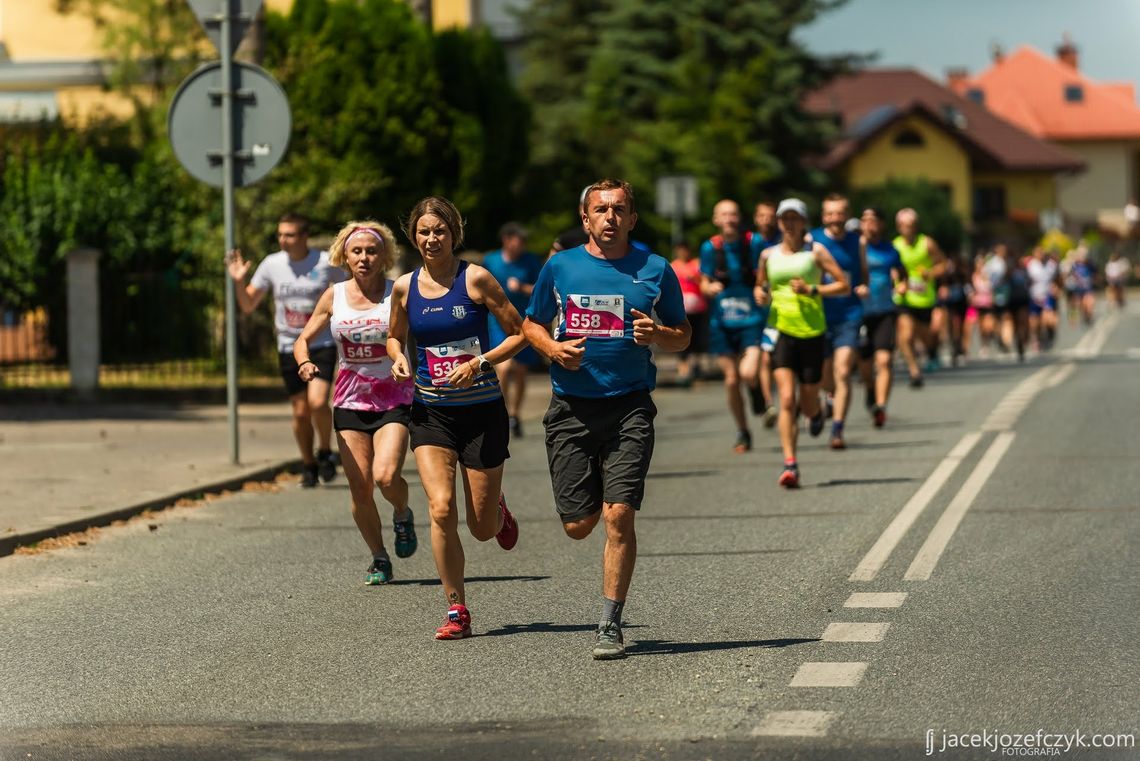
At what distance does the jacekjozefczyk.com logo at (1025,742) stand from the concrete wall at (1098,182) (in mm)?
111495

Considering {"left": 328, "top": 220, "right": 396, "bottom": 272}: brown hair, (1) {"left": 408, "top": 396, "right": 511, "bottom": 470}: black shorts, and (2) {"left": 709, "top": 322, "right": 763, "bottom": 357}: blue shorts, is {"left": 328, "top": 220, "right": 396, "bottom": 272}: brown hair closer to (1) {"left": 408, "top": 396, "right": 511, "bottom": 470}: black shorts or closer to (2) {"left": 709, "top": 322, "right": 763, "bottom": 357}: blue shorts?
(1) {"left": 408, "top": 396, "right": 511, "bottom": 470}: black shorts

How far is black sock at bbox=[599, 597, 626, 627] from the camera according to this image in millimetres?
7312

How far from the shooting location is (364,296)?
946 cm

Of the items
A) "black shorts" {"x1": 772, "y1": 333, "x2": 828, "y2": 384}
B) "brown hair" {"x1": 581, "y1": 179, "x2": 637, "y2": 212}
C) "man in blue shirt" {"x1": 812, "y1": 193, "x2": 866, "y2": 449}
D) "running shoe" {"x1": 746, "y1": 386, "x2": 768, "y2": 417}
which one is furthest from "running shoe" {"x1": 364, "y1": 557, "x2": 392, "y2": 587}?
"running shoe" {"x1": 746, "y1": 386, "x2": 768, "y2": 417}

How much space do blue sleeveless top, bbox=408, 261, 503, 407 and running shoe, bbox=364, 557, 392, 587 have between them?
1.60 m

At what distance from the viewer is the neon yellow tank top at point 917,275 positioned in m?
21.8

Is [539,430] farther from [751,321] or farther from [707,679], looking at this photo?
[707,679]

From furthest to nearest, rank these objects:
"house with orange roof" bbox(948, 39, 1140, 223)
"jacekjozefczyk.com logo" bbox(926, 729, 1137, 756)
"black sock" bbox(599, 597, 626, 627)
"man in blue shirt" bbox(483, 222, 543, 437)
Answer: "house with orange roof" bbox(948, 39, 1140, 223) < "man in blue shirt" bbox(483, 222, 543, 437) < "black sock" bbox(599, 597, 626, 627) < "jacekjozefczyk.com logo" bbox(926, 729, 1137, 756)

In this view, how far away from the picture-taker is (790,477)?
12.8m

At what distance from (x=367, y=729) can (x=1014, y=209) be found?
9499 cm

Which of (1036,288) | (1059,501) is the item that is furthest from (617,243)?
(1036,288)

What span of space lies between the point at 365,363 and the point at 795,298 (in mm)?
5120

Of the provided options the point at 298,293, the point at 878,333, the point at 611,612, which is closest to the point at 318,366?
the point at 298,293

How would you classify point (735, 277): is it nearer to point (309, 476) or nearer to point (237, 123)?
point (309, 476)
